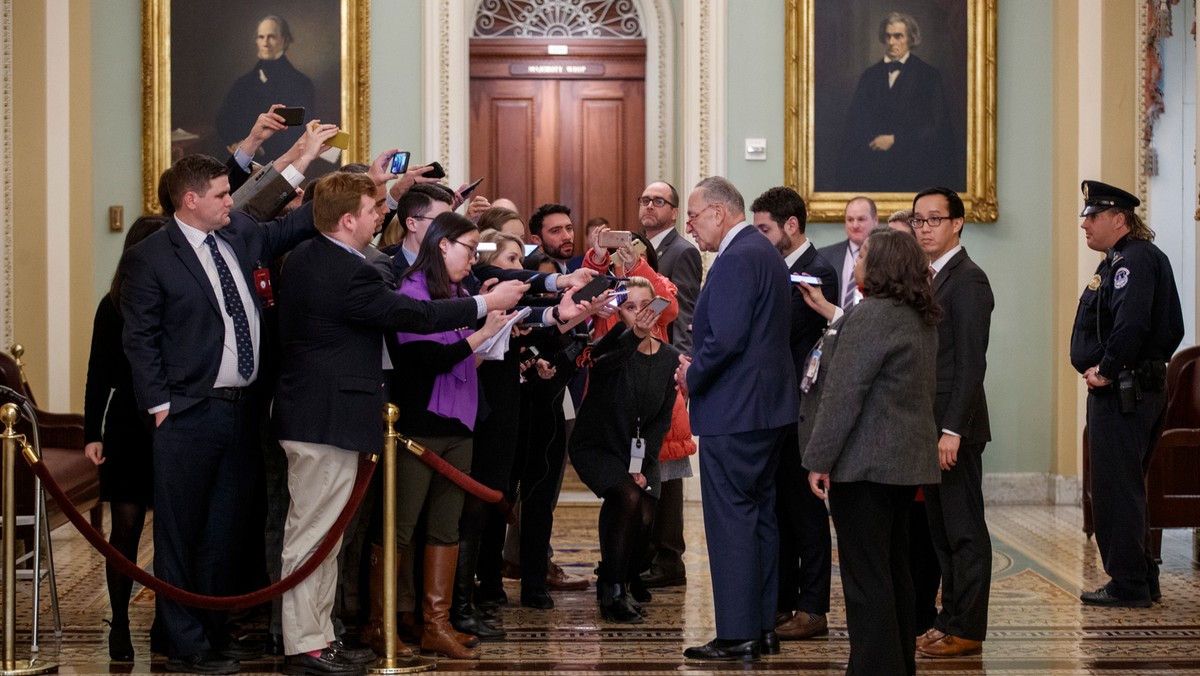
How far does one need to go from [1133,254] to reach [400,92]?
16.8ft

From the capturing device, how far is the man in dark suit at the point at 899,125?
9.74 meters

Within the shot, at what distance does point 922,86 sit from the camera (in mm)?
9750

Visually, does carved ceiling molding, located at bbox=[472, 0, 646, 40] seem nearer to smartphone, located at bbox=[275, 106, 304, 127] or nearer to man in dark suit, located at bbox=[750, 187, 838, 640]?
man in dark suit, located at bbox=[750, 187, 838, 640]

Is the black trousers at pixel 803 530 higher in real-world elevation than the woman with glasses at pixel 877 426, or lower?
lower

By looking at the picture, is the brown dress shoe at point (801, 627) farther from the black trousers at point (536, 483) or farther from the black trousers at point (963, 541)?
the black trousers at point (536, 483)

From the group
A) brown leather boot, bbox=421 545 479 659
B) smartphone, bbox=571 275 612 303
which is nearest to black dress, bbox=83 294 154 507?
brown leather boot, bbox=421 545 479 659

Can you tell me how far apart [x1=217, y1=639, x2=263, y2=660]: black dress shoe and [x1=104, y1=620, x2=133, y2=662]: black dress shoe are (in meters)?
0.37

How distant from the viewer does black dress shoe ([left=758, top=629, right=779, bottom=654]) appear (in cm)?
569

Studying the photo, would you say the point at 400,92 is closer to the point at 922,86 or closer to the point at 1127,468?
the point at 922,86

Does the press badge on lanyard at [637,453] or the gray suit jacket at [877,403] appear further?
the press badge on lanyard at [637,453]

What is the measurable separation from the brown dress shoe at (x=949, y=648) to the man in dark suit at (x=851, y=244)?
8.25ft

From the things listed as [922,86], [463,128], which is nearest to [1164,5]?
[922,86]

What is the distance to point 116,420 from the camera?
5.56 m

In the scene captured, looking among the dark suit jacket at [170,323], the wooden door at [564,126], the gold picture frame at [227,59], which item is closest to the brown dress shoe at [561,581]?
the dark suit jacket at [170,323]
